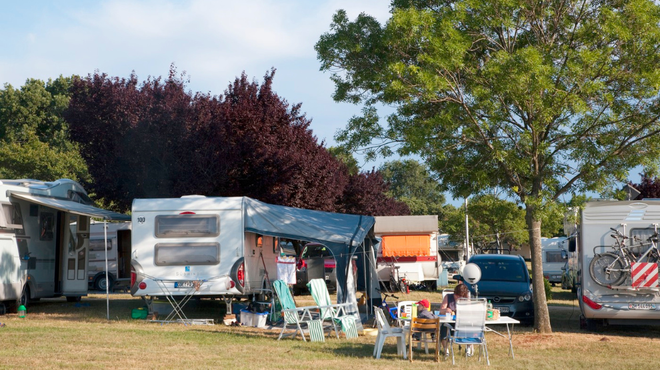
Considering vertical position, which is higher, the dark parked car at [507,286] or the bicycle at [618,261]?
the bicycle at [618,261]

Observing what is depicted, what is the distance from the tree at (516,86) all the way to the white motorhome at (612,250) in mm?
661

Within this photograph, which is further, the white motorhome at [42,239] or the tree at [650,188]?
the tree at [650,188]

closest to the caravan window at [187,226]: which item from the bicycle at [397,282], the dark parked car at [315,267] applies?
the dark parked car at [315,267]

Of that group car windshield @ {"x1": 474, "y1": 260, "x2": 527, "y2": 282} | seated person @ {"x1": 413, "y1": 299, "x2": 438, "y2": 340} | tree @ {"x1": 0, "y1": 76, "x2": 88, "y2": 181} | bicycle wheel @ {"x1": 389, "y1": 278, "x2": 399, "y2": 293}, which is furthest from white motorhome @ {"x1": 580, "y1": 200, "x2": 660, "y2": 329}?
tree @ {"x1": 0, "y1": 76, "x2": 88, "y2": 181}

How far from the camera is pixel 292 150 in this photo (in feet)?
Result: 64.6

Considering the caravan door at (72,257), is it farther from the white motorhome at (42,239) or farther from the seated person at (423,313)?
the seated person at (423,313)

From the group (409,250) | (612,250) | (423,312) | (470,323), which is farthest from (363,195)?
(470,323)

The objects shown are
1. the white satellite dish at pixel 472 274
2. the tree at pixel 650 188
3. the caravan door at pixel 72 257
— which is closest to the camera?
the white satellite dish at pixel 472 274

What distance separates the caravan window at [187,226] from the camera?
1375 centimetres

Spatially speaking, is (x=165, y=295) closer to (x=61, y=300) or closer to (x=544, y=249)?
(x=61, y=300)


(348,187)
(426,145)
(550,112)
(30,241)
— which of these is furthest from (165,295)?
(348,187)

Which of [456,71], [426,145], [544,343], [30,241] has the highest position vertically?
[456,71]

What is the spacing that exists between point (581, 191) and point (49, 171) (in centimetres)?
3109

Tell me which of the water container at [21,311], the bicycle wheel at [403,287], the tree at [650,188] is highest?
the tree at [650,188]
